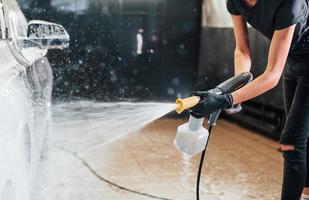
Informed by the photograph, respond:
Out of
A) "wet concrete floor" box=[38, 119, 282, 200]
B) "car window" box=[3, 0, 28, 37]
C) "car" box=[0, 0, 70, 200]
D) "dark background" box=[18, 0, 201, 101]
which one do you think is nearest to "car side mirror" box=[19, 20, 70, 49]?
"car" box=[0, 0, 70, 200]

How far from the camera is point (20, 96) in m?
2.09

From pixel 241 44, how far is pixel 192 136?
82cm

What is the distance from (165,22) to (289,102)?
4.71 metres

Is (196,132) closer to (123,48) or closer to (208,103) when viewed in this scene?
(208,103)

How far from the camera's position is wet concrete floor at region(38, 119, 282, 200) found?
371cm

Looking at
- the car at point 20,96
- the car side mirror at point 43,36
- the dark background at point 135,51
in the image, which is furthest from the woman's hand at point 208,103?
the dark background at point 135,51

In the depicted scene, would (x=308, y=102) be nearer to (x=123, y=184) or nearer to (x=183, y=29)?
(x=123, y=184)

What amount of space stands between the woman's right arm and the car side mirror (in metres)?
1.10

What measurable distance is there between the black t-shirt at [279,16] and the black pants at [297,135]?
0.15 metres

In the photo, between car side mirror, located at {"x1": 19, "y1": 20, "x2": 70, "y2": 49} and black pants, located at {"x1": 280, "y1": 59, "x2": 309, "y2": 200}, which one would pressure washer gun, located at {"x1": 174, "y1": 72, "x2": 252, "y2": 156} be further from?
car side mirror, located at {"x1": 19, "y1": 20, "x2": 70, "y2": 49}

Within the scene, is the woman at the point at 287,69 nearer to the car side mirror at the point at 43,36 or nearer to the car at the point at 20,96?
the car at the point at 20,96

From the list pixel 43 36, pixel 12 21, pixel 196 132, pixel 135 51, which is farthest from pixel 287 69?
pixel 135 51

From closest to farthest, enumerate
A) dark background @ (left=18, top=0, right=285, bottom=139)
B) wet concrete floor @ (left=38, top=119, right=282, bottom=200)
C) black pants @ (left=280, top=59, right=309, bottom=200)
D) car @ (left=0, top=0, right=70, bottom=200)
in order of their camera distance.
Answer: car @ (left=0, top=0, right=70, bottom=200)
black pants @ (left=280, top=59, right=309, bottom=200)
wet concrete floor @ (left=38, top=119, right=282, bottom=200)
dark background @ (left=18, top=0, right=285, bottom=139)

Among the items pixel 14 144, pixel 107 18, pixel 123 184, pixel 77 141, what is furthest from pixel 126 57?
pixel 14 144
